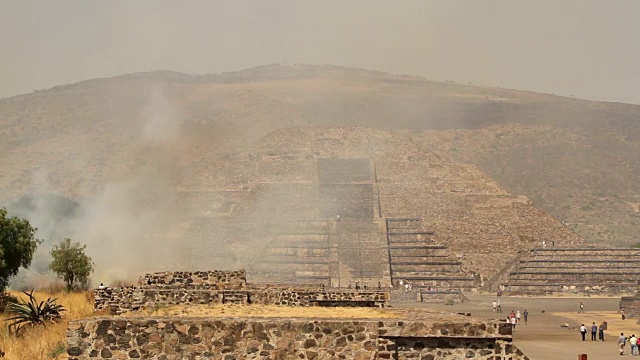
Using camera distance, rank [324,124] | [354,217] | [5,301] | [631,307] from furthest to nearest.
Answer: [324,124] → [354,217] → [631,307] → [5,301]

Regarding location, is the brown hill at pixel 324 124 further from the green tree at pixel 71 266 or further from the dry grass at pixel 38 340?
the dry grass at pixel 38 340

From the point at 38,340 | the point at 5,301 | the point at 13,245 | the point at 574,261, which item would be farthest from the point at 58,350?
the point at 574,261

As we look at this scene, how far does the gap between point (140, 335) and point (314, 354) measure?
246 cm

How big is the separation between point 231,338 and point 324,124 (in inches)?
5702

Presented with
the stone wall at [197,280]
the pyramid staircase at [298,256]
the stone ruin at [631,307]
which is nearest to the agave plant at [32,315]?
the stone wall at [197,280]

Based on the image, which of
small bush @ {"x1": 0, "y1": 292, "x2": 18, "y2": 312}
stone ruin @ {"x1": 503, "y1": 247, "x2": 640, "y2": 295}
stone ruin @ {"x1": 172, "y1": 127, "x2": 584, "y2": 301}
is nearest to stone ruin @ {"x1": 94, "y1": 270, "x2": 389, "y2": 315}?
small bush @ {"x1": 0, "y1": 292, "x2": 18, "y2": 312}

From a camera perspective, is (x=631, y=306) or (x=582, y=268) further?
(x=582, y=268)

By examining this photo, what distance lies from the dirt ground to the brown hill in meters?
38.8

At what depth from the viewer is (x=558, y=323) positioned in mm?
54344

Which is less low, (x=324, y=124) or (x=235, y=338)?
(x=324, y=124)

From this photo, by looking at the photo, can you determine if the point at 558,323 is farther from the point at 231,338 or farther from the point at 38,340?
the point at 231,338

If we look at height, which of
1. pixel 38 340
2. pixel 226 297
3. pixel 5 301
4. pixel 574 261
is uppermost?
pixel 574 261

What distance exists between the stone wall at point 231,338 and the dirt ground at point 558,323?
69.6 feet

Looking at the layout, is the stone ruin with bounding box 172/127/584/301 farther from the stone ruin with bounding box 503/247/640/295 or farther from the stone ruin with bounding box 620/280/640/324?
the stone ruin with bounding box 620/280/640/324
